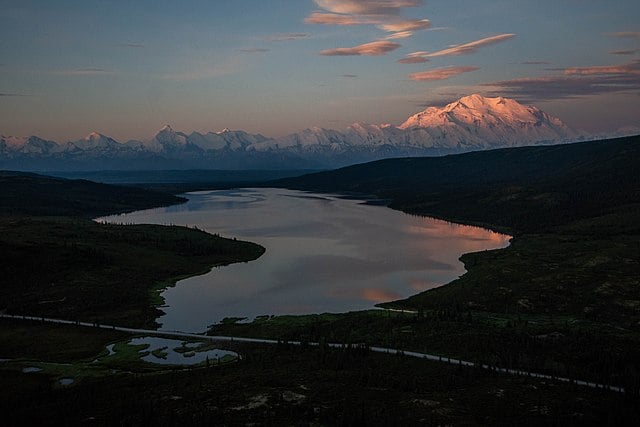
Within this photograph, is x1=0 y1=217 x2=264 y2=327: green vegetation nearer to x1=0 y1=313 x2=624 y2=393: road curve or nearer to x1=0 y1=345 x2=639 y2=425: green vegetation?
x1=0 y1=313 x2=624 y2=393: road curve


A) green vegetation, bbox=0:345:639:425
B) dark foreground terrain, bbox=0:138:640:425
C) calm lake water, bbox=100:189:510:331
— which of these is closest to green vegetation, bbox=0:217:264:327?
dark foreground terrain, bbox=0:138:640:425

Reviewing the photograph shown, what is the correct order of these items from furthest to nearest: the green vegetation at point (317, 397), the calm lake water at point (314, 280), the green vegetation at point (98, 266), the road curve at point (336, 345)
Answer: the green vegetation at point (98, 266), the calm lake water at point (314, 280), the road curve at point (336, 345), the green vegetation at point (317, 397)

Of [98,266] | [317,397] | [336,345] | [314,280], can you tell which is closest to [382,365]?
[336,345]

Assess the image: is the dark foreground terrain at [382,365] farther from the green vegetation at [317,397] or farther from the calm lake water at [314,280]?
the calm lake water at [314,280]

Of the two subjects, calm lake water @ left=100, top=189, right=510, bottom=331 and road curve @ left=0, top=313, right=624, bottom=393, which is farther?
calm lake water @ left=100, top=189, right=510, bottom=331

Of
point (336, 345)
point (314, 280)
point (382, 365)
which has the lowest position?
point (314, 280)

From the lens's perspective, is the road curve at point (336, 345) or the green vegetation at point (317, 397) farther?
the road curve at point (336, 345)

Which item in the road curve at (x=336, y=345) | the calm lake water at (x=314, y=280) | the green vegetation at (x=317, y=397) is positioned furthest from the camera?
the calm lake water at (x=314, y=280)

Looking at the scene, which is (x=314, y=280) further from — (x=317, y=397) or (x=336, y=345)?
(x=317, y=397)

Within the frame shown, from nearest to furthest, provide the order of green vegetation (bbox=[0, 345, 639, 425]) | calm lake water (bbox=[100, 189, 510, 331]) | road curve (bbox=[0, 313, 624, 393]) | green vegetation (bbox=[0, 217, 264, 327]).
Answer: green vegetation (bbox=[0, 345, 639, 425]) < road curve (bbox=[0, 313, 624, 393]) < calm lake water (bbox=[100, 189, 510, 331]) < green vegetation (bbox=[0, 217, 264, 327])

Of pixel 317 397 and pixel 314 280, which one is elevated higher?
pixel 317 397

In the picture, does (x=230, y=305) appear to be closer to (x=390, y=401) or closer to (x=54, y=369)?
(x=54, y=369)

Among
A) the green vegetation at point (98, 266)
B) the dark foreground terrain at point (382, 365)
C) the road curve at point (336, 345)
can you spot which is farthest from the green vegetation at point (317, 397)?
the green vegetation at point (98, 266)
